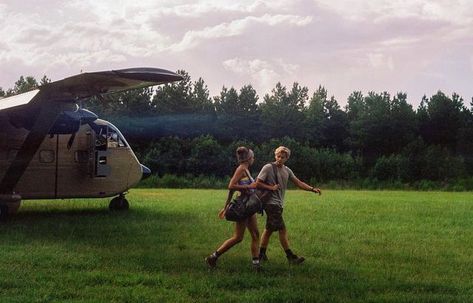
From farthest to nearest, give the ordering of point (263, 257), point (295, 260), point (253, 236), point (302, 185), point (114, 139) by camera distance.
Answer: point (114, 139) → point (263, 257) → point (295, 260) → point (302, 185) → point (253, 236)

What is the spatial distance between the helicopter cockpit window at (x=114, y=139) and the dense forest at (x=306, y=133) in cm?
2394

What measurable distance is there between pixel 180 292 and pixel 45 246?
14.3 feet

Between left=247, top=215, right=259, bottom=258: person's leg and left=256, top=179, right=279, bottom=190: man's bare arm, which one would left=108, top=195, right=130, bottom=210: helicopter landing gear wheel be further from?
left=256, top=179, right=279, bottom=190: man's bare arm

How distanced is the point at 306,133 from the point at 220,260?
71585 mm

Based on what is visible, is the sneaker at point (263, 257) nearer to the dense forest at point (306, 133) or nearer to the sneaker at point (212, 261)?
the sneaker at point (212, 261)

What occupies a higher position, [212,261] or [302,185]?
[302,185]

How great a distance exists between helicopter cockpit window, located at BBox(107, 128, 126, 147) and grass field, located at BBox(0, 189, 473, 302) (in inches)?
82.2

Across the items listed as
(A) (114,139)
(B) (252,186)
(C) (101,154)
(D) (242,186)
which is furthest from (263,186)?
(A) (114,139)

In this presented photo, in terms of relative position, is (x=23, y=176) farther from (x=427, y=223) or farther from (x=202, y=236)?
(x=427, y=223)

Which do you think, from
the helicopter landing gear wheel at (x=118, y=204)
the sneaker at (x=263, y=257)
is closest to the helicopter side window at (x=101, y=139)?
the helicopter landing gear wheel at (x=118, y=204)

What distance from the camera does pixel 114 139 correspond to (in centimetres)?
1861

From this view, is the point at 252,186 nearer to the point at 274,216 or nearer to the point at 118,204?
the point at 274,216

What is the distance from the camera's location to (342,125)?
85812 millimetres

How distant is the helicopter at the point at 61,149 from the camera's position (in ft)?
44.2
